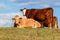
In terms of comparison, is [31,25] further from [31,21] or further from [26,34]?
[26,34]

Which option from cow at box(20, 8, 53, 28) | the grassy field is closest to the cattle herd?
cow at box(20, 8, 53, 28)

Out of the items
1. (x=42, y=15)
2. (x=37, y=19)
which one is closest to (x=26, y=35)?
(x=37, y=19)

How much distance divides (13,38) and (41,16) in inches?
424

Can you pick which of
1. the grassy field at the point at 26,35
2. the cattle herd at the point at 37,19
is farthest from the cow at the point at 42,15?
the grassy field at the point at 26,35

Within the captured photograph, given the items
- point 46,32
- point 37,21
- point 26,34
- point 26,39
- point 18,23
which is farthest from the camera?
point 37,21

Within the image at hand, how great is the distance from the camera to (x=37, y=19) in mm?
22500

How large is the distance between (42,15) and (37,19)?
620mm

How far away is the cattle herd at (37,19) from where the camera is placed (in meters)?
20.4

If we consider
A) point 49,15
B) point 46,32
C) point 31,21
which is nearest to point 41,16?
point 49,15

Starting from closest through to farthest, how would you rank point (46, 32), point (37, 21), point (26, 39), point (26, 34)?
point (26, 39) → point (26, 34) → point (46, 32) → point (37, 21)

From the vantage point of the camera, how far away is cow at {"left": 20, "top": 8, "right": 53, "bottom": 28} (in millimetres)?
21934

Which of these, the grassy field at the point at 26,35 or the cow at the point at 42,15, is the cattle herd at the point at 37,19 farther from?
the grassy field at the point at 26,35

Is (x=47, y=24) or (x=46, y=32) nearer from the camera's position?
(x=46, y=32)

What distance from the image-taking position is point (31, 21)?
20.5 metres
